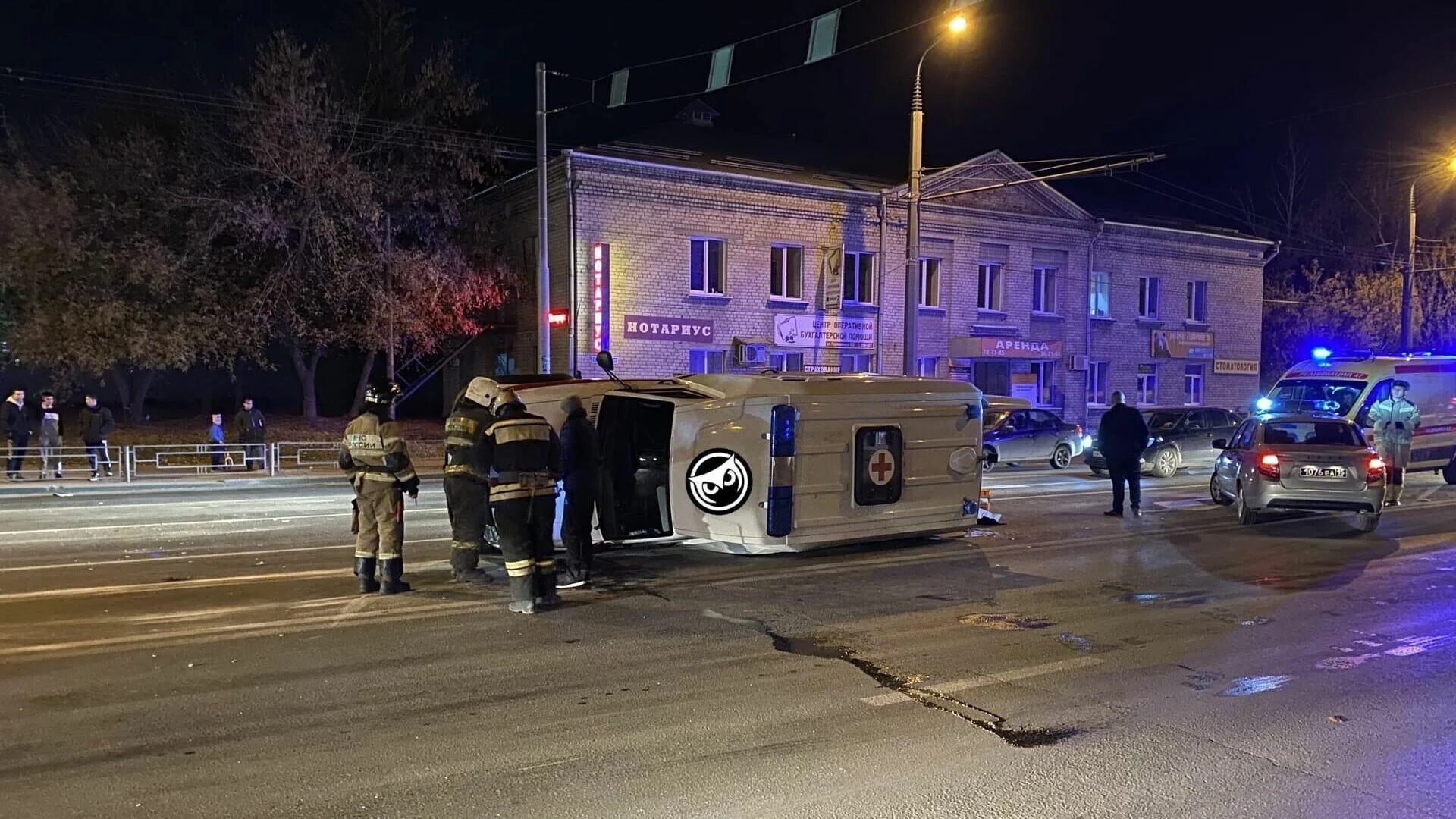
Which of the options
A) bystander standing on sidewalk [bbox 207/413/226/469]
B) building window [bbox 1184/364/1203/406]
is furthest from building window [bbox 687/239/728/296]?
building window [bbox 1184/364/1203/406]

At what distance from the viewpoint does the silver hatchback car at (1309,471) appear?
11375mm

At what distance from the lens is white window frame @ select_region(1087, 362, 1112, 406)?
101 ft

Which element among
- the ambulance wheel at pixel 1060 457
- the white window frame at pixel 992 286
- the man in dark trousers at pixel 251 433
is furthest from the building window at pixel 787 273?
the man in dark trousers at pixel 251 433

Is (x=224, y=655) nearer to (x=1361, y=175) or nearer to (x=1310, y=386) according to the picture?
(x=1310, y=386)

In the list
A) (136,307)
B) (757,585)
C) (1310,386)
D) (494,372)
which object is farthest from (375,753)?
(494,372)

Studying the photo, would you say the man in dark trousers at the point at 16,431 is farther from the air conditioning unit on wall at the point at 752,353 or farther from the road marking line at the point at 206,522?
the air conditioning unit on wall at the point at 752,353

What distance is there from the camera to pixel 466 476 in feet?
25.5

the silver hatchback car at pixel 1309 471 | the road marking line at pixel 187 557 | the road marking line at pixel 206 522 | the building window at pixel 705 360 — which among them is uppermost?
the building window at pixel 705 360

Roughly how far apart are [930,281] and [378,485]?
22581 millimetres

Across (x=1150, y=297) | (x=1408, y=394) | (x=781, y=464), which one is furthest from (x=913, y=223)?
(x=1150, y=297)

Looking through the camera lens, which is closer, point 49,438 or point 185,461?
point 49,438

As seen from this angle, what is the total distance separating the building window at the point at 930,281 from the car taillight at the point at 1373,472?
16779mm

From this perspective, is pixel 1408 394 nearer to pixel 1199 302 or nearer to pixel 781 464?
pixel 781 464

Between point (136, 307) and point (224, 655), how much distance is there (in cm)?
1776
